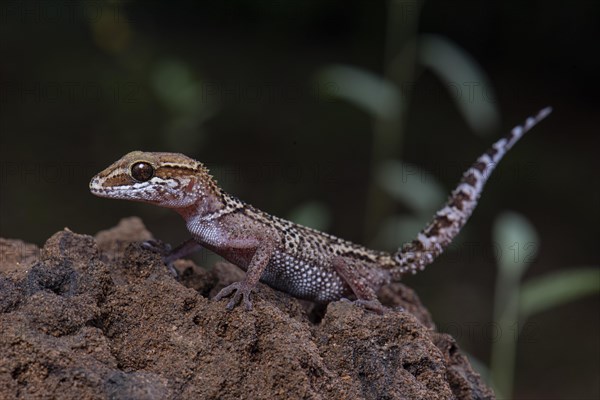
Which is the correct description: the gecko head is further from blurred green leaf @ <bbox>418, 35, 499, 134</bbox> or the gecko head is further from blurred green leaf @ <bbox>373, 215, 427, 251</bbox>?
blurred green leaf @ <bbox>418, 35, 499, 134</bbox>

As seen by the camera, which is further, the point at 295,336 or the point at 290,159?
the point at 290,159

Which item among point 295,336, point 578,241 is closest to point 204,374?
point 295,336

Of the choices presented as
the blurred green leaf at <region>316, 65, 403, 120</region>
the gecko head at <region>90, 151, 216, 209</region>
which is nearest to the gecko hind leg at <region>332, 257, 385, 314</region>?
the gecko head at <region>90, 151, 216, 209</region>

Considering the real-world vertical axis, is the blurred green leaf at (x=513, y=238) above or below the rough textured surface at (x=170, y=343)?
above

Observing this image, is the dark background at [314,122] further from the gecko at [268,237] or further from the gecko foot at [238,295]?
the gecko foot at [238,295]

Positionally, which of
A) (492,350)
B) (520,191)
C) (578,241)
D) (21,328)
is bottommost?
(21,328)

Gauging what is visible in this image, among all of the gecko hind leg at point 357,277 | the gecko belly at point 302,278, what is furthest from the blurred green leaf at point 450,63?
the gecko belly at point 302,278

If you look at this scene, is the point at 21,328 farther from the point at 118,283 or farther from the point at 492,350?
the point at 492,350
